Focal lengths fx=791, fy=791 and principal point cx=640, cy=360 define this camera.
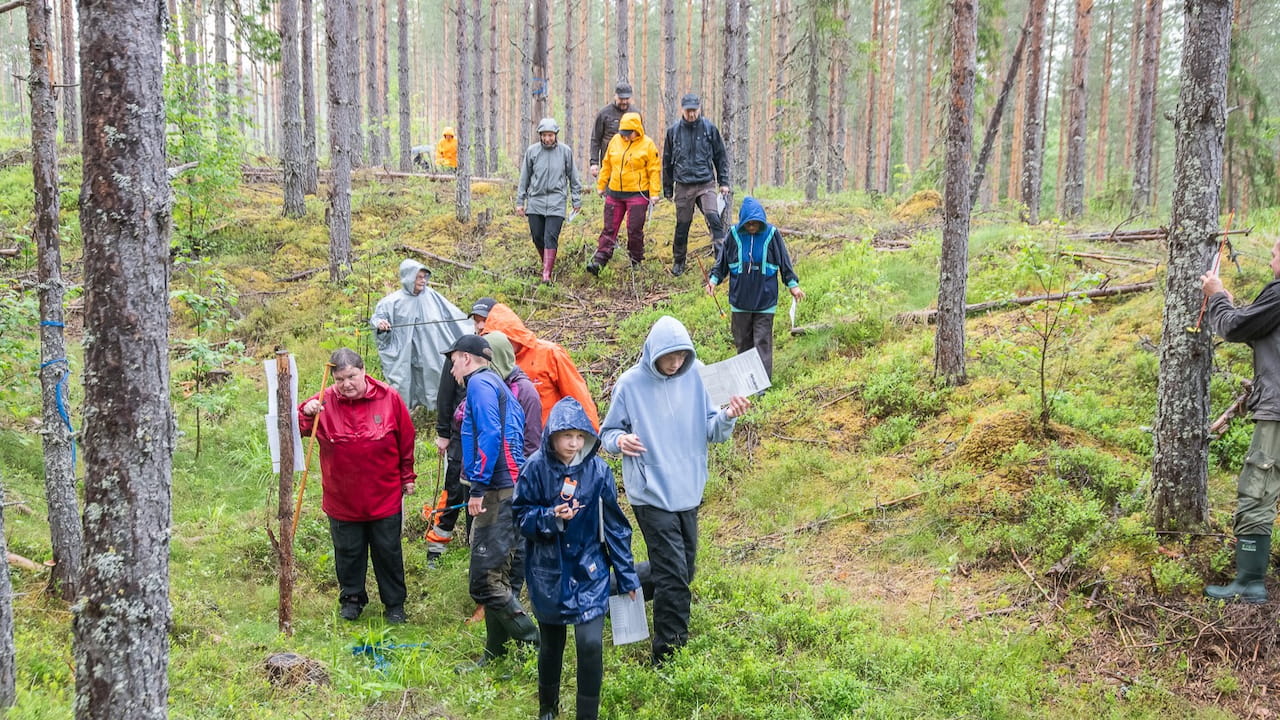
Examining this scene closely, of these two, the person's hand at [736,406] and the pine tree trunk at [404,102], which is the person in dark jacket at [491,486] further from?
the pine tree trunk at [404,102]

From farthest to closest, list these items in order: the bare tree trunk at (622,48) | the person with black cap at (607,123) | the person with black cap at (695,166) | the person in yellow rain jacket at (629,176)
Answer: the bare tree trunk at (622,48), the person with black cap at (607,123), the person in yellow rain jacket at (629,176), the person with black cap at (695,166)

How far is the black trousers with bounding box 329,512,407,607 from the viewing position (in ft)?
18.9

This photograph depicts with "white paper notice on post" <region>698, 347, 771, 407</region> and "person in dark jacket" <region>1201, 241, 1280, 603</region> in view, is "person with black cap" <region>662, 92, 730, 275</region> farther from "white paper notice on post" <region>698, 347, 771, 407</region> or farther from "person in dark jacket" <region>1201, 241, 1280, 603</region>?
"person in dark jacket" <region>1201, 241, 1280, 603</region>

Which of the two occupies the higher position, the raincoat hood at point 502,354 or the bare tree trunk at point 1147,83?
the bare tree trunk at point 1147,83

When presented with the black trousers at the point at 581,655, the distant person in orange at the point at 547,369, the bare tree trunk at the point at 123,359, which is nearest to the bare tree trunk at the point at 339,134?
the distant person in orange at the point at 547,369

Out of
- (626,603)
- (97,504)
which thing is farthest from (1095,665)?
(97,504)

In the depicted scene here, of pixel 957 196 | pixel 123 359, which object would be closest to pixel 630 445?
pixel 123 359

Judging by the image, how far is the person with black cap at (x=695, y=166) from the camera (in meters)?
11.1

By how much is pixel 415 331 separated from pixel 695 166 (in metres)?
4.98

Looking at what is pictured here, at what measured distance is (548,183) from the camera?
38.0 ft

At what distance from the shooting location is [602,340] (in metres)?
10.7

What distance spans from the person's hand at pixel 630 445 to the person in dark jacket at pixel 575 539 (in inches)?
12.8

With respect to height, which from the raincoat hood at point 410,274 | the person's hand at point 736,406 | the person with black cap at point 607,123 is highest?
→ the person with black cap at point 607,123

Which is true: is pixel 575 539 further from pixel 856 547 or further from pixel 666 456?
pixel 856 547
